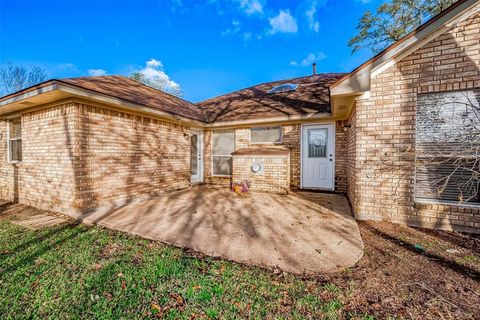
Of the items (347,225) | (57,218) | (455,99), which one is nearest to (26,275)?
(57,218)

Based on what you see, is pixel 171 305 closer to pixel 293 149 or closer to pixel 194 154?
pixel 293 149

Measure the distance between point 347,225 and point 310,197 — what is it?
8.27ft

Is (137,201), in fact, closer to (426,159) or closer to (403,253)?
(403,253)

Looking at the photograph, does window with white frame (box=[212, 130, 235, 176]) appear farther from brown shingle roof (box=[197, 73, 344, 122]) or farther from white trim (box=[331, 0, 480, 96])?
white trim (box=[331, 0, 480, 96])

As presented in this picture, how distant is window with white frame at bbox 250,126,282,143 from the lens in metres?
7.91

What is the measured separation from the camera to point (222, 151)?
29.2 ft

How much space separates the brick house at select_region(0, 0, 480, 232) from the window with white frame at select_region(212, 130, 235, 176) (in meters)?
0.31

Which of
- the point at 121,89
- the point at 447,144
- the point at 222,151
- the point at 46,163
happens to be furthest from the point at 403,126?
the point at 46,163

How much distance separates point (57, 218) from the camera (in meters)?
4.68

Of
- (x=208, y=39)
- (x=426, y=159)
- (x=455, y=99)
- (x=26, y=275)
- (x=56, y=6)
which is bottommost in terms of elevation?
(x=26, y=275)

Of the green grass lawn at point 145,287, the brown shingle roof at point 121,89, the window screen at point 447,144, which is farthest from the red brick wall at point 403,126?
the brown shingle roof at point 121,89

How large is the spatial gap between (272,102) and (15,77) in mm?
24786

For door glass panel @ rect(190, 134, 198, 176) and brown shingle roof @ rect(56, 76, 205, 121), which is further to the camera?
door glass panel @ rect(190, 134, 198, 176)

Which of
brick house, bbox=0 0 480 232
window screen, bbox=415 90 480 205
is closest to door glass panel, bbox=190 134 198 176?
brick house, bbox=0 0 480 232
